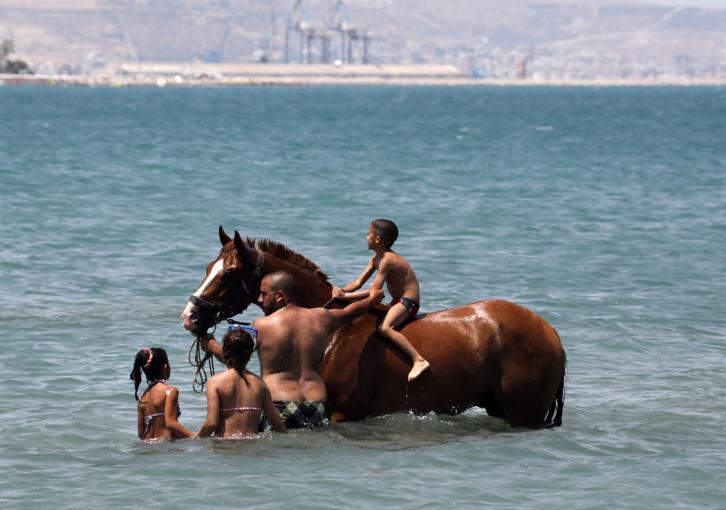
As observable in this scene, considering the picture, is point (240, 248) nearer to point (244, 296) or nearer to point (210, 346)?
point (244, 296)

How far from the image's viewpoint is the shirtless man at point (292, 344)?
34.6 ft

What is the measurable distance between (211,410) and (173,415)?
515 mm

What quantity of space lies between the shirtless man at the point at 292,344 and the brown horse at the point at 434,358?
0.16 metres

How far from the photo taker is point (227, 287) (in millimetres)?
10625

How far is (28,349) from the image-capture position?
1572 centimetres

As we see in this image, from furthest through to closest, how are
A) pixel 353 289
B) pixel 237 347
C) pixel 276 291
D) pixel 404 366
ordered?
pixel 353 289
pixel 404 366
pixel 276 291
pixel 237 347

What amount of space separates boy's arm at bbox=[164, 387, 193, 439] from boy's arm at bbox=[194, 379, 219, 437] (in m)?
0.29

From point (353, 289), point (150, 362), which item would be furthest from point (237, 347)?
point (353, 289)

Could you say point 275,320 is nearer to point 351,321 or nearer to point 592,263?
point 351,321

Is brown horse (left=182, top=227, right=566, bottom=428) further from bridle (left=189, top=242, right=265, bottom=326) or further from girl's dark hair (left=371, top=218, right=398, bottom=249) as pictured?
girl's dark hair (left=371, top=218, right=398, bottom=249)

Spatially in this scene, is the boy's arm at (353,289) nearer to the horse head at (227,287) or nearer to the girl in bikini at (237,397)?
the horse head at (227,287)

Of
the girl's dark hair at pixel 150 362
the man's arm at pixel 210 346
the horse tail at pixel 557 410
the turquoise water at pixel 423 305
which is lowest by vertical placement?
the turquoise water at pixel 423 305

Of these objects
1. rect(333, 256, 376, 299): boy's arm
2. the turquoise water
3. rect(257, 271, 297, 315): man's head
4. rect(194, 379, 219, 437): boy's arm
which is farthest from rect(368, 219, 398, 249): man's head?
rect(194, 379, 219, 437): boy's arm

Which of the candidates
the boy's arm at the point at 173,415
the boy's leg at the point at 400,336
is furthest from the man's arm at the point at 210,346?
the boy's leg at the point at 400,336
